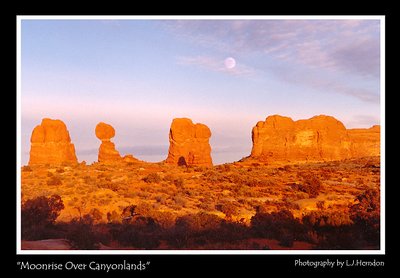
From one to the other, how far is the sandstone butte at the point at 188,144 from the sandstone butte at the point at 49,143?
1332 cm

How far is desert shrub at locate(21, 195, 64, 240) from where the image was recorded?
10.6 meters

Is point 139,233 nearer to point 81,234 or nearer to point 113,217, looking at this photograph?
point 81,234

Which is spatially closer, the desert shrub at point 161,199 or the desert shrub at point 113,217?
the desert shrub at point 113,217

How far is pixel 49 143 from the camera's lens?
51.1 meters

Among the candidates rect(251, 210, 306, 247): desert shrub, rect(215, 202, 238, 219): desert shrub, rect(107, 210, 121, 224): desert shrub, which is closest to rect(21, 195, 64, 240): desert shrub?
rect(107, 210, 121, 224): desert shrub

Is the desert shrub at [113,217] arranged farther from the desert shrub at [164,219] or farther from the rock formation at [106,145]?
the rock formation at [106,145]

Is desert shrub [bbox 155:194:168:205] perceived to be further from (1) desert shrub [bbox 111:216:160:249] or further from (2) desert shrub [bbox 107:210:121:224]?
(1) desert shrub [bbox 111:216:160:249]

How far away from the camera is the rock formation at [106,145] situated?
54.1 m

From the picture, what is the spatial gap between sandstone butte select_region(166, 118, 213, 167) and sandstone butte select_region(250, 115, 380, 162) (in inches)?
334

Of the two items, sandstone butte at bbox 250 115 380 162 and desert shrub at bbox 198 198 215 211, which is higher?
sandstone butte at bbox 250 115 380 162

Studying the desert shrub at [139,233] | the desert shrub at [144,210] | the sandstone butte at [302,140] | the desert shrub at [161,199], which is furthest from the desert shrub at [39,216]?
the sandstone butte at [302,140]

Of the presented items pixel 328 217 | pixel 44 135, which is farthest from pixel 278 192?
pixel 44 135

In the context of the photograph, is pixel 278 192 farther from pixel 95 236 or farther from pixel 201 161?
pixel 201 161
